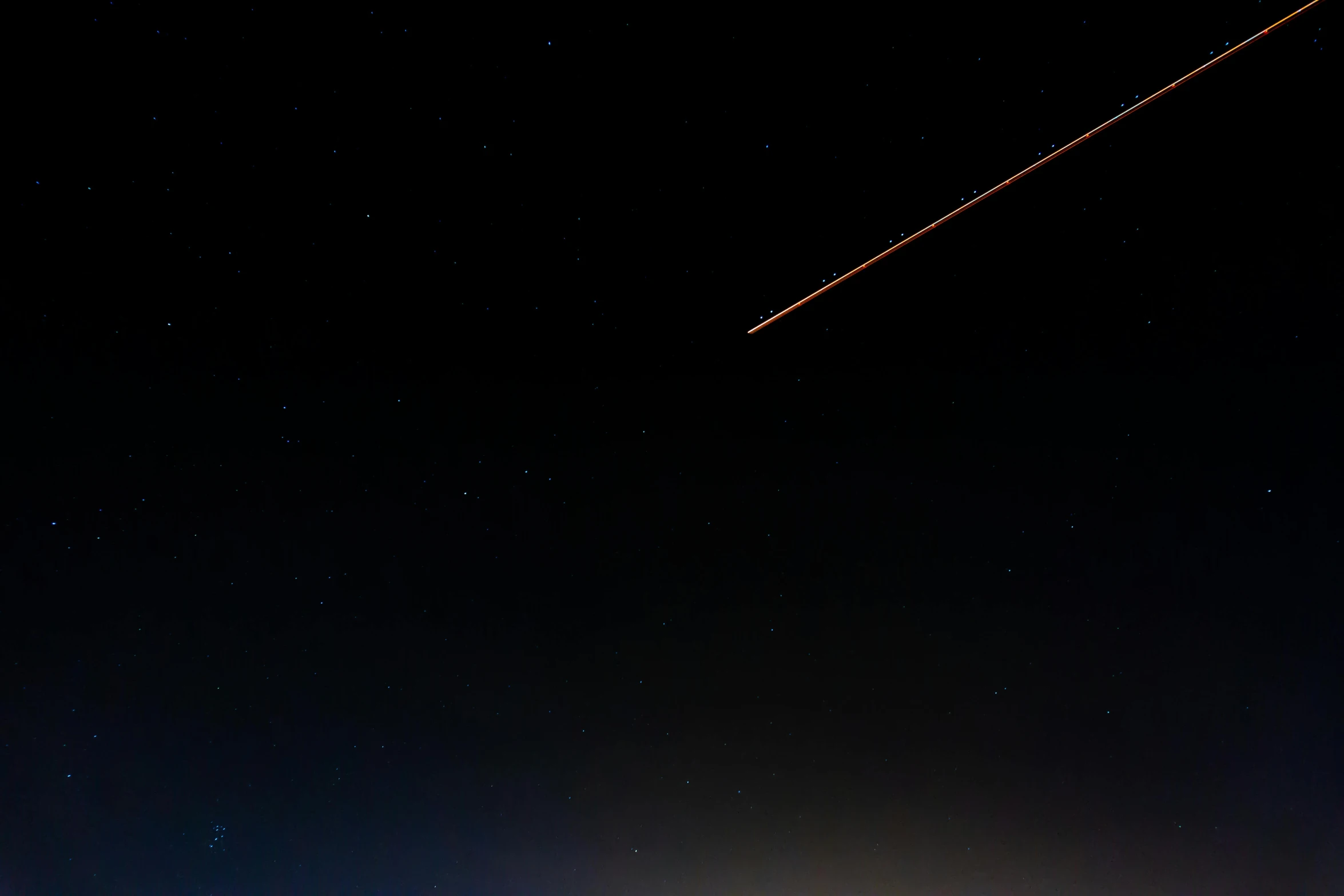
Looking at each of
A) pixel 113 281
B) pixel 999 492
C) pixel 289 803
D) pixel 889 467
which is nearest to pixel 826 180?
pixel 889 467

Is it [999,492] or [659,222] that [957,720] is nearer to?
[999,492]

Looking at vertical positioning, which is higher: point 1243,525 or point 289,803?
point 289,803

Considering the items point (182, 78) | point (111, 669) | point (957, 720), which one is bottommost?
point (957, 720)

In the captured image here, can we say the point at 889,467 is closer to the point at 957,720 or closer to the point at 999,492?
the point at 999,492

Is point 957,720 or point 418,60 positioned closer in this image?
point 418,60

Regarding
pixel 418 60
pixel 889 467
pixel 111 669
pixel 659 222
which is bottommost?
pixel 889 467

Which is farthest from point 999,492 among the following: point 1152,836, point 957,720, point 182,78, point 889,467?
point 182,78
